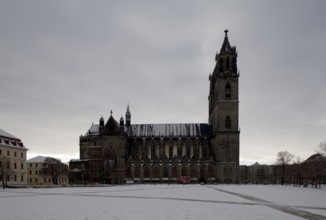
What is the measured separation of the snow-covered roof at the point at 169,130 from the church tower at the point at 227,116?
956cm

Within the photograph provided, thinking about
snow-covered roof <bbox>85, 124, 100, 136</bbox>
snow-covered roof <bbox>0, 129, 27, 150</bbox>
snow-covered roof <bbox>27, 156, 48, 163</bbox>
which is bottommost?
snow-covered roof <bbox>27, 156, 48, 163</bbox>

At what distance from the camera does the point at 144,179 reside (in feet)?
356

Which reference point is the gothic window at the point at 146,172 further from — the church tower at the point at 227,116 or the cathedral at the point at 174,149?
the church tower at the point at 227,116

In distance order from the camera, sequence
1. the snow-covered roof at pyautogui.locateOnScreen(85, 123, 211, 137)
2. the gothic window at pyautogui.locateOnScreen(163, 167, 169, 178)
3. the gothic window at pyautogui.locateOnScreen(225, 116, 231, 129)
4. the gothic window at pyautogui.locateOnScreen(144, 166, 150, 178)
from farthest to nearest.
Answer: the snow-covered roof at pyautogui.locateOnScreen(85, 123, 211, 137) → the gothic window at pyautogui.locateOnScreen(163, 167, 169, 178) → the gothic window at pyautogui.locateOnScreen(144, 166, 150, 178) → the gothic window at pyautogui.locateOnScreen(225, 116, 231, 129)

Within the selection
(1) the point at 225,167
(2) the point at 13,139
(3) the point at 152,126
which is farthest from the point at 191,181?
(2) the point at 13,139

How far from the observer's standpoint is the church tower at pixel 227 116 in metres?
105

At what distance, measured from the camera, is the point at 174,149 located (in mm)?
115188

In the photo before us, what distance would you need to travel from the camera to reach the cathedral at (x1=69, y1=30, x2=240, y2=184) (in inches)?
4048

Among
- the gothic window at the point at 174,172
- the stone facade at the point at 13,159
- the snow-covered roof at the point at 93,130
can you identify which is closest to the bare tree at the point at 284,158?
the gothic window at the point at 174,172

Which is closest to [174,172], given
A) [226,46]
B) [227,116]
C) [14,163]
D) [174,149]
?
[174,149]

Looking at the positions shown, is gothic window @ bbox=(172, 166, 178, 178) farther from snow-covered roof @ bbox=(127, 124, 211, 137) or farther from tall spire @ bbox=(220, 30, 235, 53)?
tall spire @ bbox=(220, 30, 235, 53)

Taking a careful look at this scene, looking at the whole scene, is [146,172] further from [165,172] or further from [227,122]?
[227,122]

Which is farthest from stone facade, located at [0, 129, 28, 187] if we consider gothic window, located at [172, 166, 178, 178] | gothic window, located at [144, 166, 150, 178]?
gothic window, located at [172, 166, 178, 178]

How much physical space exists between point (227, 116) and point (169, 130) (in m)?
21.4
